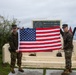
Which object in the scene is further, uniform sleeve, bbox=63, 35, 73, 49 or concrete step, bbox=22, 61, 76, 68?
concrete step, bbox=22, 61, 76, 68

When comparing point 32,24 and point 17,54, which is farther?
point 32,24

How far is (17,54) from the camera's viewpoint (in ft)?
37.2

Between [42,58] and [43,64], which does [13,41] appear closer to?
[43,64]

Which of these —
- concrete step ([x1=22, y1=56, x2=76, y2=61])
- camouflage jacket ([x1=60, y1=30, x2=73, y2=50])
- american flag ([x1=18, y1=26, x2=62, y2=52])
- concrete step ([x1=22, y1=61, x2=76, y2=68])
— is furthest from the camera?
concrete step ([x1=22, y1=56, x2=76, y2=61])

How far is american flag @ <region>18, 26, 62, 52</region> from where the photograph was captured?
11109mm

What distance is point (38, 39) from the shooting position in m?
11.2

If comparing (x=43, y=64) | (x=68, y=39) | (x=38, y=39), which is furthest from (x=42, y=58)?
(x=68, y=39)

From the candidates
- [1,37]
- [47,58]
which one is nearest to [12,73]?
[47,58]

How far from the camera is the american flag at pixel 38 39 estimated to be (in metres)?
11.1

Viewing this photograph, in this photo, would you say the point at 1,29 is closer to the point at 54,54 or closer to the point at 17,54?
the point at 54,54

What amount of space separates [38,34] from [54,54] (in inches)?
250

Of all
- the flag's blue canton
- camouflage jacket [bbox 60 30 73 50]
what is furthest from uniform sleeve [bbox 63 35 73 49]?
the flag's blue canton

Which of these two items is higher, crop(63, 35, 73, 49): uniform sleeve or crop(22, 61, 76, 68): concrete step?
crop(63, 35, 73, 49): uniform sleeve

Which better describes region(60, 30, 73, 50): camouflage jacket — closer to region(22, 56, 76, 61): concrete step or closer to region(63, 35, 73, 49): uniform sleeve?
region(63, 35, 73, 49): uniform sleeve
